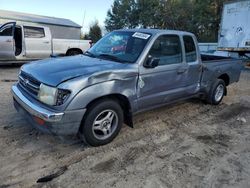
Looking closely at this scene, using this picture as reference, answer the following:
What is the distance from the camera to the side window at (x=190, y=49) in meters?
5.52

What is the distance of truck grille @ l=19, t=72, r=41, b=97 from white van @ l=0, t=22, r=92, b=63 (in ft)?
24.7

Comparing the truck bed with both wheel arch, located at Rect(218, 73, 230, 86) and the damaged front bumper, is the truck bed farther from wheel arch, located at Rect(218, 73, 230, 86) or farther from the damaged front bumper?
the damaged front bumper

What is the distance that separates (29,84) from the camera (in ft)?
13.9

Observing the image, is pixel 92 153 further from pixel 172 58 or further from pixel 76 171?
pixel 172 58

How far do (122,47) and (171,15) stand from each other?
3141 cm

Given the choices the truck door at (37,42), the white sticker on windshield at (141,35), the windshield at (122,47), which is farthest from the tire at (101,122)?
the truck door at (37,42)

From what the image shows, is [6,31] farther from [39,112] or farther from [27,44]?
[39,112]

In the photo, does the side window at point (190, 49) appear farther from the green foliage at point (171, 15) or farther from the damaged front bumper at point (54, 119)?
the green foliage at point (171, 15)

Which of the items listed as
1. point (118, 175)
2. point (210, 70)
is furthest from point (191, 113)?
point (118, 175)

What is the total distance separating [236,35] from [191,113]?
865 cm

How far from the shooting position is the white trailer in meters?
12.6

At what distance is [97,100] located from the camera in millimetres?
4066

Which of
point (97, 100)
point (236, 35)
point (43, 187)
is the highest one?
point (236, 35)

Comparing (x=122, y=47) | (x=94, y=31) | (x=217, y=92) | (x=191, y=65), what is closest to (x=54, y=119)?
(x=122, y=47)
